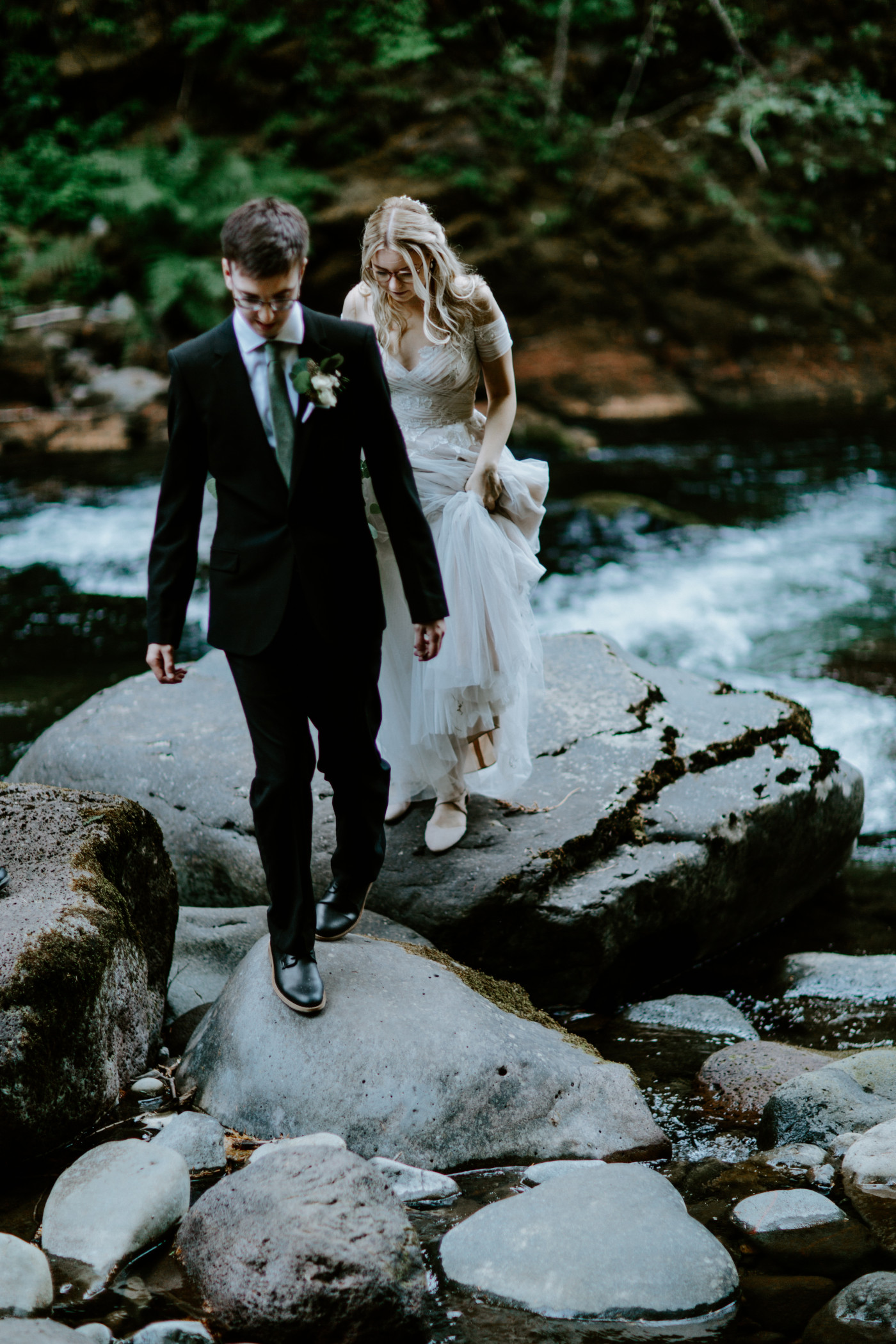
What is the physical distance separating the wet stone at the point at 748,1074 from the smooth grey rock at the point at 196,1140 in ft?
4.57

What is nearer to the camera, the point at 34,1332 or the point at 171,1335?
the point at 34,1332

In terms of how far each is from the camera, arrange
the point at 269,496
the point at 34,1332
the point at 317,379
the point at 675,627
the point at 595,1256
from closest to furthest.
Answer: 1. the point at 34,1332
2. the point at 595,1256
3. the point at 317,379
4. the point at 269,496
5. the point at 675,627

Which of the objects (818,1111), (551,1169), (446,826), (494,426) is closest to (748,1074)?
(818,1111)

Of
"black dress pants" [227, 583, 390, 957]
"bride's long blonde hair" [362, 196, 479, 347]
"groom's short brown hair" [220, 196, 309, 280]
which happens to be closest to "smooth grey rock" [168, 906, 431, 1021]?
"black dress pants" [227, 583, 390, 957]

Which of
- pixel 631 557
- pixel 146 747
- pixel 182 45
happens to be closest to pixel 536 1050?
pixel 146 747

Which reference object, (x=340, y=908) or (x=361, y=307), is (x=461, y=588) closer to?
(x=361, y=307)

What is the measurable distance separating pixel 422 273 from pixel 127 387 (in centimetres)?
994

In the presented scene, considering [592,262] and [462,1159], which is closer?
[462,1159]

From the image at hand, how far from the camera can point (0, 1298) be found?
7.15ft

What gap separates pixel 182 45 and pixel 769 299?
849 cm

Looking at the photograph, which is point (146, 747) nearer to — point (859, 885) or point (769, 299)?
point (859, 885)

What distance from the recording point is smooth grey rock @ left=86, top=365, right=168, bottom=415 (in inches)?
475

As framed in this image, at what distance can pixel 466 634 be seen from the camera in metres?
3.43

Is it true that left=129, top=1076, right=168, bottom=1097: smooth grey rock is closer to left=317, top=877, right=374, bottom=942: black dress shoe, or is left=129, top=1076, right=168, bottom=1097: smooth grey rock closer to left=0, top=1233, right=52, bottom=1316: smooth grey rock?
left=317, top=877, right=374, bottom=942: black dress shoe
